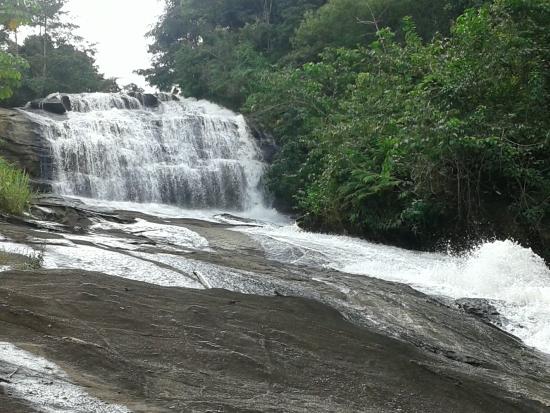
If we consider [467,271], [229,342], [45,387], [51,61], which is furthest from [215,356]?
[51,61]

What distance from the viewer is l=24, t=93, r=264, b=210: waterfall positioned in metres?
18.5

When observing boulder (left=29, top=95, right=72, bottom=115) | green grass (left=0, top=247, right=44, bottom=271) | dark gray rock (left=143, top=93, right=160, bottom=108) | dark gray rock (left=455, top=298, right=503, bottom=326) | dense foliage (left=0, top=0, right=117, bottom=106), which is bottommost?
dark gray rock (left=455, top=298, right=503, bottom=326)

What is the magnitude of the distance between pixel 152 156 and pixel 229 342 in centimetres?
1650

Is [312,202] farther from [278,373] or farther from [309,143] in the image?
[278,373]

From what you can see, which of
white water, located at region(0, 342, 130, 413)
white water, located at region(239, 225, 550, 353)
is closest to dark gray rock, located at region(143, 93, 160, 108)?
white water, located at region(239, 225, 550, 353)

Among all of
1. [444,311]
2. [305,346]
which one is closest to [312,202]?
[444,311]

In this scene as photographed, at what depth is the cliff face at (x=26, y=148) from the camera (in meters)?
17.6

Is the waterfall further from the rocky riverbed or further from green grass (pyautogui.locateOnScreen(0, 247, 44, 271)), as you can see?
green grass (pyautogui.locateOnScreen(0, 247, 44, 271))

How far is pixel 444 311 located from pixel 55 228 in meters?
5.61

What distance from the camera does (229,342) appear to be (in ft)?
13.4

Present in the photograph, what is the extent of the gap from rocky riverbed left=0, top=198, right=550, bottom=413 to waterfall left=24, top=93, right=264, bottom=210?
37.9 ft

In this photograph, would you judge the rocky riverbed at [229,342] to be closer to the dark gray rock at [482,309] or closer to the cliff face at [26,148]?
the dark gray rock at [482,309]

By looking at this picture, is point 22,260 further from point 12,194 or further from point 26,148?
point 26,148

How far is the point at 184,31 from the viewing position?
1462 inches
